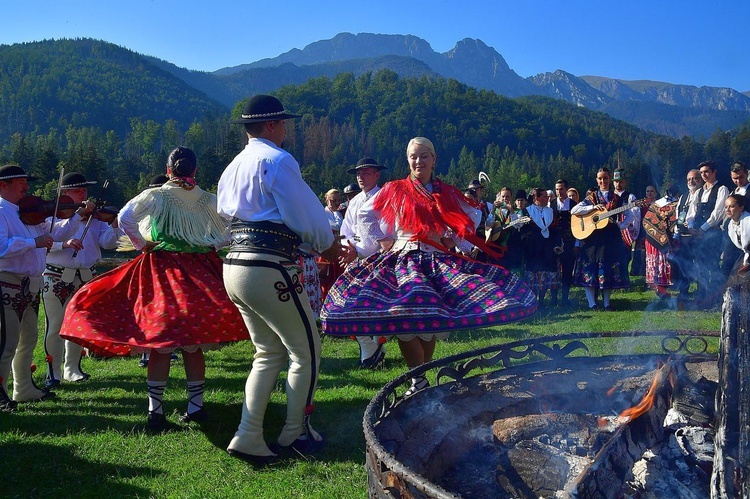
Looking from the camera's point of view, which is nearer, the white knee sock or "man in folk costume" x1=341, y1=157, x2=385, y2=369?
the white knee sock

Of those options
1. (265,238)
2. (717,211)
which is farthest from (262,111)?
(717,211)

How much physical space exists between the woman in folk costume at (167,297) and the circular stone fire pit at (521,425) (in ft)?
5.34

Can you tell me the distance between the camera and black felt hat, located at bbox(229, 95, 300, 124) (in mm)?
3705

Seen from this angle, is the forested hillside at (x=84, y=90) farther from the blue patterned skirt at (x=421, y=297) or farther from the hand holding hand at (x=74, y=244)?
the blue patterned skirt at (x=421, y=297)

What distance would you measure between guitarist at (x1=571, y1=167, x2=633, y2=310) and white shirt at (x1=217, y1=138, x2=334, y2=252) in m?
7.06

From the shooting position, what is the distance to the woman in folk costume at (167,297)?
13.8 ft

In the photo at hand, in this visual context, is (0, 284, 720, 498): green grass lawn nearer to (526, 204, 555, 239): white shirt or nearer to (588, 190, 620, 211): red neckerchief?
(526, 204, 555, 239): white shirt

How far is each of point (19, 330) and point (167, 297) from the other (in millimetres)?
1596

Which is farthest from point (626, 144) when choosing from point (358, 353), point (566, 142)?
point (358, 353)

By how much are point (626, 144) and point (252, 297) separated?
11602 centimetres

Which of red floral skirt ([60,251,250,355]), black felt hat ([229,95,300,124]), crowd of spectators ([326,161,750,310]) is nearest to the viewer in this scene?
black felt hat ([229,95,300,124])

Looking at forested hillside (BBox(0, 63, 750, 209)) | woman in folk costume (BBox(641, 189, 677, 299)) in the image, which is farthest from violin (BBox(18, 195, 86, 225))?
forested hillside (BBox(0, 63, 750, 209))

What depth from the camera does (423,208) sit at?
4.50 m

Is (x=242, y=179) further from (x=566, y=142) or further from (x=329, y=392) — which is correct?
(x=566, y=142)
